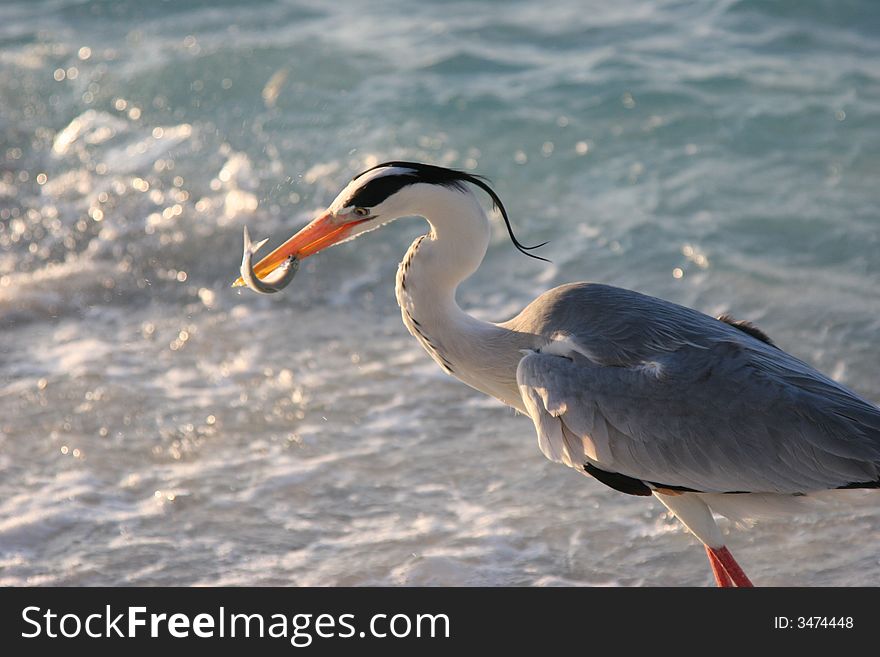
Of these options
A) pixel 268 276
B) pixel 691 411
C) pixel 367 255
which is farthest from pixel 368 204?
pixel 367 255

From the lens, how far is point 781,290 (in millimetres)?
7570

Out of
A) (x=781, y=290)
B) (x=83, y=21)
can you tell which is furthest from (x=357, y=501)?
(x=83, y=21)

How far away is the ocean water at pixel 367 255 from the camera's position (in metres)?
5.46

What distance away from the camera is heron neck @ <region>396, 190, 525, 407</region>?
4684 millimetres

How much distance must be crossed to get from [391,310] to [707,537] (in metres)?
3.54

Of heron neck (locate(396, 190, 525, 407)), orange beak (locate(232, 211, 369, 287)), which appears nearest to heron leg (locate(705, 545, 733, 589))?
heron neck (locate(396, 190, 525, 407))

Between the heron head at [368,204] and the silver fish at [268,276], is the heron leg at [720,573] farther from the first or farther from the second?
the silver fish at [268,276]

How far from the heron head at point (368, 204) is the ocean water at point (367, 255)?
149 centimetres

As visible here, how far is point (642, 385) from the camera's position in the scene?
14.8 feet

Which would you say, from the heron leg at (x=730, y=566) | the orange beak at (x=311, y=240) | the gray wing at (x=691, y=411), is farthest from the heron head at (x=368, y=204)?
the heron leg at (x=730, y=566)

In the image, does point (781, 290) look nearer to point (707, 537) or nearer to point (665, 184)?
point (665, 184)

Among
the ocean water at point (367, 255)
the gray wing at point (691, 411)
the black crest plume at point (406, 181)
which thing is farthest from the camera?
the ocean water at point (367, 255)

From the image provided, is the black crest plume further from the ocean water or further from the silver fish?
the ocean water

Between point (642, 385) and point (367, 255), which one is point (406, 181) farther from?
point (367, 255)
